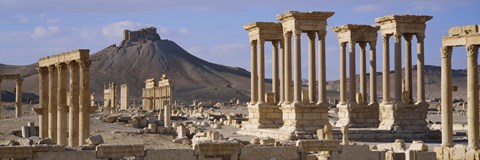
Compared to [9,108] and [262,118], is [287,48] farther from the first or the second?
[9,108]

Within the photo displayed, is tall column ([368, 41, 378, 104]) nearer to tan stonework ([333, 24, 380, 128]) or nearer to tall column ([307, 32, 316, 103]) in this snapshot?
tan stonework ([333, 24, 380, 128])

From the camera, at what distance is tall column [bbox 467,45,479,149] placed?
86.5 feet

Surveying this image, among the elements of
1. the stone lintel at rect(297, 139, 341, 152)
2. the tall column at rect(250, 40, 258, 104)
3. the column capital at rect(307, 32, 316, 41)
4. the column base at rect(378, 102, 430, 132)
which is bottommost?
the stone lintel at rect(297, 139, 341, 152)

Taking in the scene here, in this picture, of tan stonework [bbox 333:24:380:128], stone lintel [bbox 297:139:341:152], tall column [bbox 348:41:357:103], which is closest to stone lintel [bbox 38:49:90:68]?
stone lintel [bbox 297:139:341:152]

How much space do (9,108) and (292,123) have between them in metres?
60.1

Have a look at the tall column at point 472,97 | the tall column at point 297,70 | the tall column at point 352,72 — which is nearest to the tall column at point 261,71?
the tall column at point 297,70

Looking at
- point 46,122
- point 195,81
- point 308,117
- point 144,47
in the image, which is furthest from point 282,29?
point 144,47

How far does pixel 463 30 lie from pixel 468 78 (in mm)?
1430

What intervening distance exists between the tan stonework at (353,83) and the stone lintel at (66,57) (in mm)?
14032

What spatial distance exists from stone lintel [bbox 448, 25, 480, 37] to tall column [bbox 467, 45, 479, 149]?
1.46ft

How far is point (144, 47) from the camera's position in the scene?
17450cm

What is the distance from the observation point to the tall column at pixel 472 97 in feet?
86.5

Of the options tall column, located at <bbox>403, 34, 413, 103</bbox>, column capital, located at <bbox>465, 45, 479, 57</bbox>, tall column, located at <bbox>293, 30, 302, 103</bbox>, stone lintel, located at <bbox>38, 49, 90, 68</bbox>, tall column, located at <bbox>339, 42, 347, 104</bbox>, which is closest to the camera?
column capital, located at <bbox>465, 45, 479, 57</bbox>

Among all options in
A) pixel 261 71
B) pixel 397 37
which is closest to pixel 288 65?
pixel 261 71
